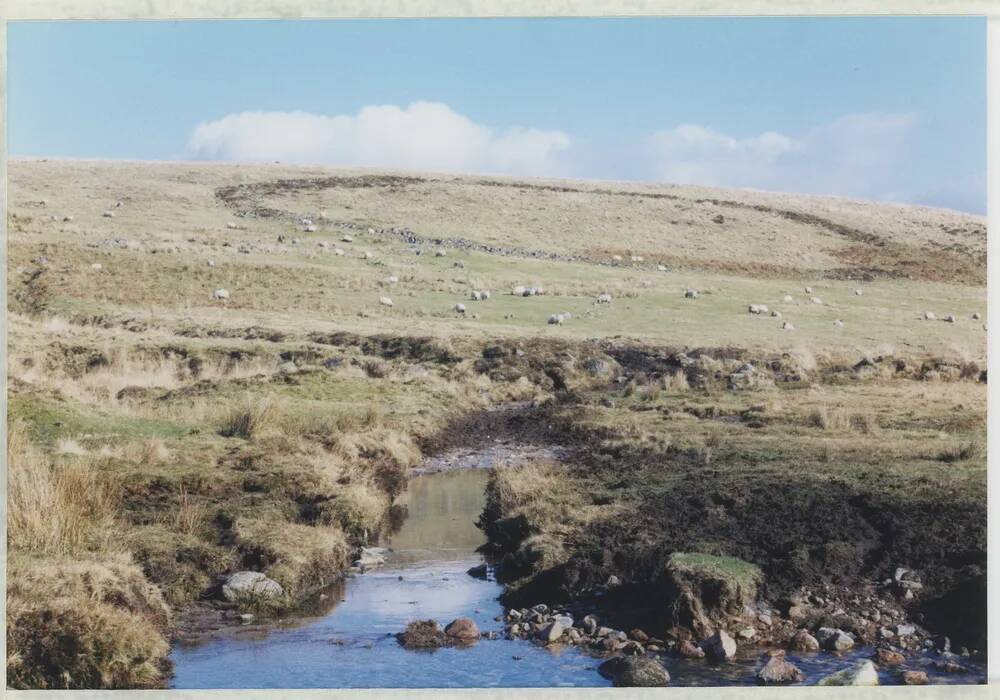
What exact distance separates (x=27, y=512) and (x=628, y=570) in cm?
755

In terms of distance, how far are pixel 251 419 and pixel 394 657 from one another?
355 inches

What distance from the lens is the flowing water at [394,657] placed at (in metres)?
12.5

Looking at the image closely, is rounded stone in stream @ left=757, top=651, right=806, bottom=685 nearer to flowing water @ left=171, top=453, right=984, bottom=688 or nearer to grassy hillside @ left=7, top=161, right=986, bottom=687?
flowing water @ left=171, top=453, right=984, bottom=688

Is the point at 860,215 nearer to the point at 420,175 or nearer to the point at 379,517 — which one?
the point at 420,175

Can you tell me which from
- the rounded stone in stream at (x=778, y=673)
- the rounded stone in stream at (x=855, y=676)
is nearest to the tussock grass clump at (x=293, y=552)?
the rounded stone in stream at (x=778, y=673)

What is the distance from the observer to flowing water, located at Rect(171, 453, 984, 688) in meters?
12.5

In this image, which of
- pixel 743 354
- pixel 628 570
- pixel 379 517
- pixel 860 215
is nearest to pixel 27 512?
pixel 379 517

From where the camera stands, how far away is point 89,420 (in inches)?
800

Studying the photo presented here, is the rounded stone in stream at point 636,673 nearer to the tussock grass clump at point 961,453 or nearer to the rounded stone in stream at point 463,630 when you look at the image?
the rounded stone in stream at point 463,630

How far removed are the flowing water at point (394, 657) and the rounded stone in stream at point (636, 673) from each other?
135mm

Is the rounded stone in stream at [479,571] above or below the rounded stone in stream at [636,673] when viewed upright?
above

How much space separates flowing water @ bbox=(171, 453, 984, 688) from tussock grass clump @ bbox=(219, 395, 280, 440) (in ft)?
20.2

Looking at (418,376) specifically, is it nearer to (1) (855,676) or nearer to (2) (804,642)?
(2) (804,642)

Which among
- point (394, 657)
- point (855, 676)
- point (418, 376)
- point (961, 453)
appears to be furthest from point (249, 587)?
point (418, 376)
